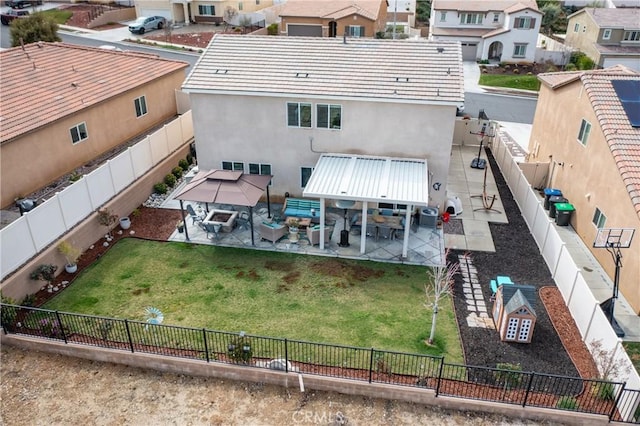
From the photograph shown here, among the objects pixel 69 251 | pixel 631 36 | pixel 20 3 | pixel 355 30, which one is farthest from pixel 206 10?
pixel 69 251

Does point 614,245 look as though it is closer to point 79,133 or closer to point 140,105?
point 79,133

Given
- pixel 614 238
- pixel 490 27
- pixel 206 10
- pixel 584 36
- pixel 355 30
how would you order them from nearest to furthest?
pixel 614 238 < pixel 355 30 < pixel 584 36 < pixel 490 27 < pixel 206 10

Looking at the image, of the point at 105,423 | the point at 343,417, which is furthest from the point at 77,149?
the point at 343,417

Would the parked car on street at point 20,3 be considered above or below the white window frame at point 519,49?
above

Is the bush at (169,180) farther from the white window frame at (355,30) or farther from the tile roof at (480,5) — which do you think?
the tile roof at (480,5)

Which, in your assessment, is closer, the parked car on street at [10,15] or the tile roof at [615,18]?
the tile roof at [615,18]

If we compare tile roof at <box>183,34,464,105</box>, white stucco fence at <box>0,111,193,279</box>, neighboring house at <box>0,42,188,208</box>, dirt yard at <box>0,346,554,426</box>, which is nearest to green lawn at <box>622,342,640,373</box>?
dirt yard at <box>0,346,554,426</box>

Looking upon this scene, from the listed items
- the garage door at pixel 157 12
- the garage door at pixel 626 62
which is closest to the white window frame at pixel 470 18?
the garage door at pixel 626 62
